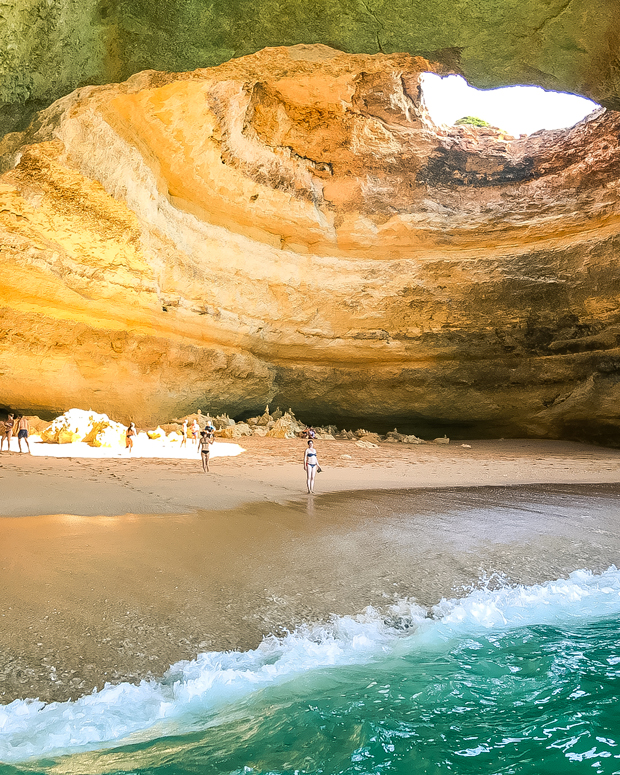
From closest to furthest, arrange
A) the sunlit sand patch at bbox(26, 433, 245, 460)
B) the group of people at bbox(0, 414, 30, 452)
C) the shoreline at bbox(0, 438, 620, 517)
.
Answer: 1. the shoreline at bbox(0, 438, 620, 517)
2. the sunlit sand patch at bbox(26, 433, 245, 460)
3. the group of people at bbox(0, 414, 30, 452)

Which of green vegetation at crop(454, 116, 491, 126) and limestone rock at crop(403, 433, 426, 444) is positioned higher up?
green vegetation at crop(454, 116, 491, 126)

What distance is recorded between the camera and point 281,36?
4805mm

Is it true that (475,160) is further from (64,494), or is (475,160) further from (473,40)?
(64,494)

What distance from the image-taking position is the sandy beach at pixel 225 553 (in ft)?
10.0

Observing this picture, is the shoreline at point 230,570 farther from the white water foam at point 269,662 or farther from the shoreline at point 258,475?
the shoreline at point 258,475

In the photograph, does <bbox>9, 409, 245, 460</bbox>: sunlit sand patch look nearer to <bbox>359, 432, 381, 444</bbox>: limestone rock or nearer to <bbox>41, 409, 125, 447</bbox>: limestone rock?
<bbox>41, 409, 125, 447</bbox>: limestone rock

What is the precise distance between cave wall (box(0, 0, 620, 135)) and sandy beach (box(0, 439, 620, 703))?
13.2ft

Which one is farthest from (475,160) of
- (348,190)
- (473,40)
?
(473,40)

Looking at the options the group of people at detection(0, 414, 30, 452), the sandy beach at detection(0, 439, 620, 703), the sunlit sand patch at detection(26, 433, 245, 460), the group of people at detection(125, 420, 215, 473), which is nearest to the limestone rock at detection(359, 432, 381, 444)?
the sunlit sand patch at detection(26, 433, 245, 460)

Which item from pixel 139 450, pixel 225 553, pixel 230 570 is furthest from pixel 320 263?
pixel 230 570

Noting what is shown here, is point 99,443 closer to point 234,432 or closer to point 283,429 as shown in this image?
point 234,432

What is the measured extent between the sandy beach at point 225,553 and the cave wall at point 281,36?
159 inches

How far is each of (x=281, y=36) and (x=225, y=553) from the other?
4.66 metres

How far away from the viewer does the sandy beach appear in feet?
10.0
